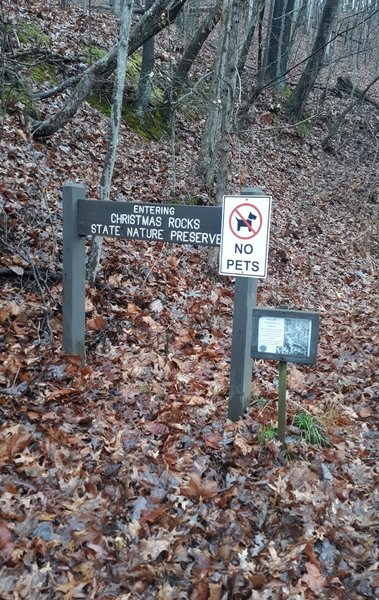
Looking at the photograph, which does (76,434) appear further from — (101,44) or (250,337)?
(101,44)

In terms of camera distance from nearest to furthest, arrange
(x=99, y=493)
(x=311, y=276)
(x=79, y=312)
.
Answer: (x=99, y=493) → (x=79, y=312) → (x=311, y=276)

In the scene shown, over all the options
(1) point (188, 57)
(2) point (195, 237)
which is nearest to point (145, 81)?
(1) point (188, 57)

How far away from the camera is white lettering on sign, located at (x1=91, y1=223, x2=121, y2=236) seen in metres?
4.82

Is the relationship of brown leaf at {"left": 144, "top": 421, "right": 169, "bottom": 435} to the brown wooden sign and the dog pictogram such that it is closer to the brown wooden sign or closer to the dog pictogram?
the brown wooden sign

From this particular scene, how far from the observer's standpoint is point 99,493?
3.54 meters

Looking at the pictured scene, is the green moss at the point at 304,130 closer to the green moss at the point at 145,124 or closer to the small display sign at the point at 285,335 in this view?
the green moss at the point at 145,124

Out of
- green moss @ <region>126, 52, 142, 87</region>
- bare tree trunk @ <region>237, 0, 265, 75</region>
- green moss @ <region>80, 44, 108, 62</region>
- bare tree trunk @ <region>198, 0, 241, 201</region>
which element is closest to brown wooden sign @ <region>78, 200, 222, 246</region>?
bare tree trunk @ <region>198, 0, 241, 201</region>

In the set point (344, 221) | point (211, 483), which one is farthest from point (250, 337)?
point (344, 221)

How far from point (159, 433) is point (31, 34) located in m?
10.3

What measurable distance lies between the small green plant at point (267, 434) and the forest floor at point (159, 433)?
0.11 feet

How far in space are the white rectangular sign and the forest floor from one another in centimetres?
139

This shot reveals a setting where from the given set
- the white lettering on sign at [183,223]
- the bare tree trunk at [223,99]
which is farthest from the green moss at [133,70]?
the white lettering on sign at [183,223]

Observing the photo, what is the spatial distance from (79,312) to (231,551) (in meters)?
2.81

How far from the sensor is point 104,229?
489 centimetres
